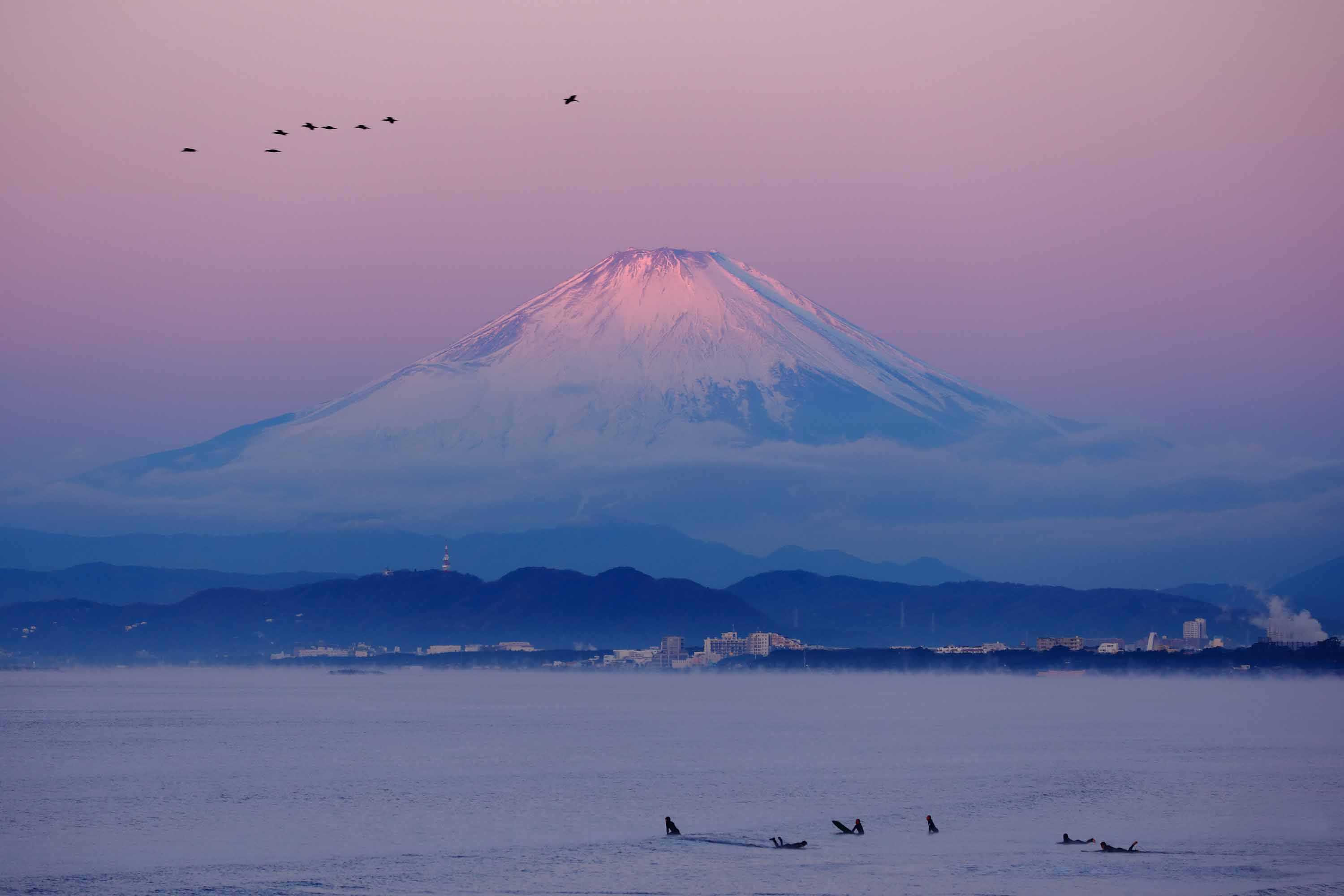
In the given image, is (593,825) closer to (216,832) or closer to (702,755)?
(216,832)

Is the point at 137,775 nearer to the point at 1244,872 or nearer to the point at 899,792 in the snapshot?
the point at 899,792

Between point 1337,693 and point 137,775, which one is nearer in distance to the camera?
point 137,775

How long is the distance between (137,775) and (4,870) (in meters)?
32.4

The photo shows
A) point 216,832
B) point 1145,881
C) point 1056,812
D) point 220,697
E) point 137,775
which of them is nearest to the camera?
point 1145,881

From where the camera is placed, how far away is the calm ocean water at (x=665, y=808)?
155 feet

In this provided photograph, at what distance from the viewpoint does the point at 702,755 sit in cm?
9488

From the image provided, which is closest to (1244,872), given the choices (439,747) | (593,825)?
(593,825)

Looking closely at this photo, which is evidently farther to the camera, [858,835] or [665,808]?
[665,808]

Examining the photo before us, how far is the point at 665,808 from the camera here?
65.0m

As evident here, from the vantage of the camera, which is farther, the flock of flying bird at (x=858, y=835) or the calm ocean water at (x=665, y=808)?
the flock of flying bird at (x=858, y=835)

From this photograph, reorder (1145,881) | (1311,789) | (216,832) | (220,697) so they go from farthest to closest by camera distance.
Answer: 1. (220,697)
2. (1311,789)
3. (216,832)
4. (1145,881)

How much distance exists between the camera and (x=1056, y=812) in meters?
62.4

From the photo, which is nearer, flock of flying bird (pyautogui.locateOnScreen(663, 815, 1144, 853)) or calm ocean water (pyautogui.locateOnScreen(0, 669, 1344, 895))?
calm ocean water (pyautogui.locateOnScreen(0, 669, 1344, 895))

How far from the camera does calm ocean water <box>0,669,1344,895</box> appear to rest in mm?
47250
